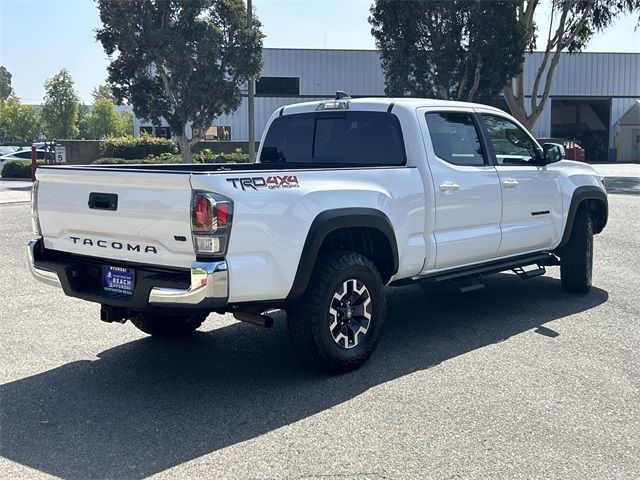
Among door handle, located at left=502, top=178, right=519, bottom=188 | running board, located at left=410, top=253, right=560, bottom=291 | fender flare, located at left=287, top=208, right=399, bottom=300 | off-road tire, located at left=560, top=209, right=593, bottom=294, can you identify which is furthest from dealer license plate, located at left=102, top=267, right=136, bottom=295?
off-road tire, located at left=560, top=209, right=593, bottom=294

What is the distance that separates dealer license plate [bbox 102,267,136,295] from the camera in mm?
4770

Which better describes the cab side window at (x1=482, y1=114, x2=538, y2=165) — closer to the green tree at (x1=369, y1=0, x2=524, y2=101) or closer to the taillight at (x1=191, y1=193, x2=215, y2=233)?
the taillight at (x1=191, y1=193, x2=215, y2=233)

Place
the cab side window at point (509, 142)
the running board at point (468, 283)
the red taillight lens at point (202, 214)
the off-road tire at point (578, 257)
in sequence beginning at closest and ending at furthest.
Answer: the red taillight lens at point (202, 214) → the running board at point (468, 283) → the cab side window at point (509, 142) → the off-road tire at point (578, 257)

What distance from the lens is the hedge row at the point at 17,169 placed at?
30688 millimetres

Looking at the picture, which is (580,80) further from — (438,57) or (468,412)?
(468,412)

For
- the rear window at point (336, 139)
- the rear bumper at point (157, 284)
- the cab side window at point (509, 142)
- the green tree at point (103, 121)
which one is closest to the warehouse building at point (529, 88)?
the green tree at point (103, 121)

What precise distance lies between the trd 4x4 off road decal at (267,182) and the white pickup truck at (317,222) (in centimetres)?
1

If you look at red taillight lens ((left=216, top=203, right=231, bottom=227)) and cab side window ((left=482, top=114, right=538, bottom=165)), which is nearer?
red taillight lens ((left=216, top=203, right=231, bottom=227))

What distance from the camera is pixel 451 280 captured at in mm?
6426

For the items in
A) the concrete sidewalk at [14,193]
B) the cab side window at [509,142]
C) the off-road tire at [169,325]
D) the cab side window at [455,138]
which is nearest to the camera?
the off-road tire at [169,325]

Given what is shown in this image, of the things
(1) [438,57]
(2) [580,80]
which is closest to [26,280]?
(1) [438,57]

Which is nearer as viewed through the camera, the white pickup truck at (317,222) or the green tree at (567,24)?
the white pickup truck at (317,222)

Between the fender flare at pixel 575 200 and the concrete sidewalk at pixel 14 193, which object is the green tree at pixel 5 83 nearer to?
the concrete sidewalk at pixel 14 193

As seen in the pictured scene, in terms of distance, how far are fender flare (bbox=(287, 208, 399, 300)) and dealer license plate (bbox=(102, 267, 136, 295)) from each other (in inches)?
41.8
